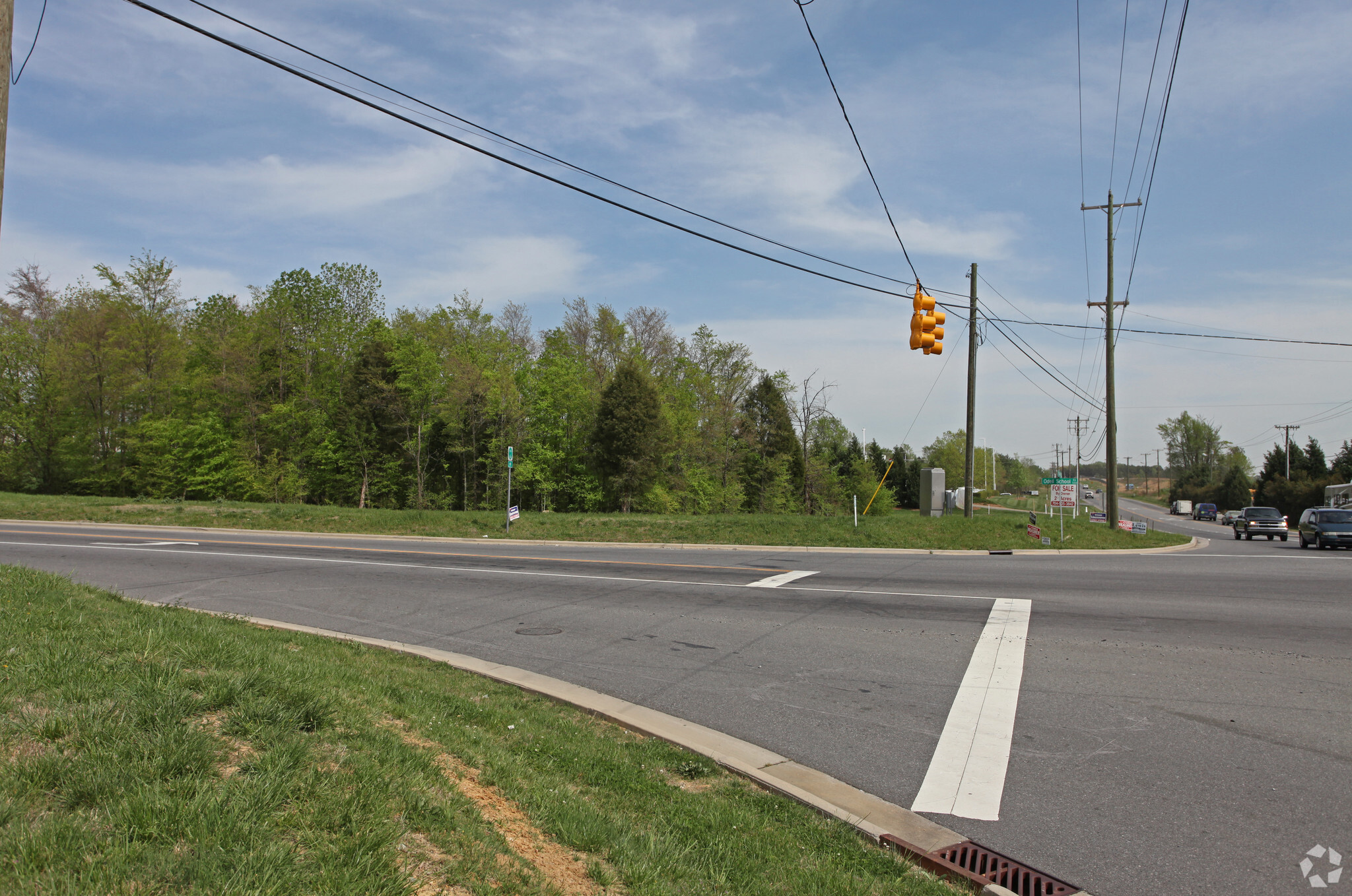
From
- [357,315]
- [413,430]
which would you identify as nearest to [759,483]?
[413,430]

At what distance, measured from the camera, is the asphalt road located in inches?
186

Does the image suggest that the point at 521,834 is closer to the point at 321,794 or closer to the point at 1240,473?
the point at 321,794

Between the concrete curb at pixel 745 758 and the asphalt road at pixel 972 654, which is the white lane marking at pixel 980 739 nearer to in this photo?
the asphalt road at pixel 972 654

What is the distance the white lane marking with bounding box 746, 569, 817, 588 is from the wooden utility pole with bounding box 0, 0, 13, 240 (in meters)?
11.1

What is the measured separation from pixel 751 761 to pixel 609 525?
68.9 ft

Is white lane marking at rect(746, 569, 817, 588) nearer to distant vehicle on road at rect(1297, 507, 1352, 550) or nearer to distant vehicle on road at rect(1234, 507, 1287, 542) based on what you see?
distant vehicle on road at rect(1297, 507, 1352, 550)

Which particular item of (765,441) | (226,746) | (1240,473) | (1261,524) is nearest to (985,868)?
(226,746)

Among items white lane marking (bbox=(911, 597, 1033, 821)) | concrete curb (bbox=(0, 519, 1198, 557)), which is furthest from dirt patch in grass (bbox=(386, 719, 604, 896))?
concrete curb (bbox=(0, 519, 1198, 557))

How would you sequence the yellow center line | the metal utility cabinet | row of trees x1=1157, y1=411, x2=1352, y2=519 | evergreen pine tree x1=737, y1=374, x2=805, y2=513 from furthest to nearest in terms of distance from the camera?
row of trees x1=1157, y1=411, x2=1352, y2=519 → evergreen pine tree x1=737, y1=374, x2=805, y2=513 → the metal utility cabinet → the yellow center line

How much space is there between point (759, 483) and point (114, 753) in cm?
4476

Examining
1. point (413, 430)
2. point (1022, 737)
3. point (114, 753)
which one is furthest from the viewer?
point (413, 430)

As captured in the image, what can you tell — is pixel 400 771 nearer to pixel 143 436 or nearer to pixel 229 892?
pixel 229 892

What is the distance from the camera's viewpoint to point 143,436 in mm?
42031

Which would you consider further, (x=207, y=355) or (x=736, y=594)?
(x=207, y=355)
